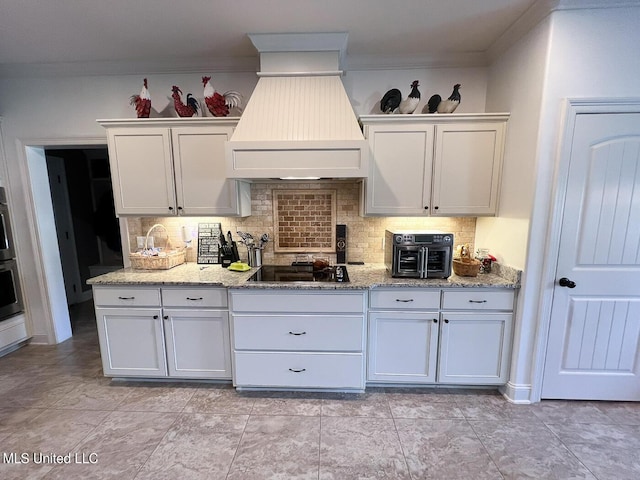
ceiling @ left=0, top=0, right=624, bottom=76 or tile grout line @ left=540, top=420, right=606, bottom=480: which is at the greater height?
ceiling @ left=0, top=0, right=624, bottom=76

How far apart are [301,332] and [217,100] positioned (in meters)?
1.94

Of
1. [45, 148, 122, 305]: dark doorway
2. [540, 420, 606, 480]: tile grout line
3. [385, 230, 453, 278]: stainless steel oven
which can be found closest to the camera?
[540, 420, 606, 480]: tile grout line

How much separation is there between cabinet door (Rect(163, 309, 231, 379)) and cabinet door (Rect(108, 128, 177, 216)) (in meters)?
0.89

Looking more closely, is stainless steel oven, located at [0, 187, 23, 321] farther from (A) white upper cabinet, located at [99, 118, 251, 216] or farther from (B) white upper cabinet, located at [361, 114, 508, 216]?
(B) white upper cabinet, located at [361, 114, 508, 216]

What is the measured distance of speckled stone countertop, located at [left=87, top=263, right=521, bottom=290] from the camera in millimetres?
2064

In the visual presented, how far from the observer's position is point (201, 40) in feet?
7.05

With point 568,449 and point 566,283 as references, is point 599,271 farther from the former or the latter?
point 568,449

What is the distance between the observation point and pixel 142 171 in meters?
2.37

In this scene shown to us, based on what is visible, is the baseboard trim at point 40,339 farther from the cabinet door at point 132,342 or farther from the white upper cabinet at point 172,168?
the white upper cabinet at point 172,168

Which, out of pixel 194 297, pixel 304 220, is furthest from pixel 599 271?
pixel 194 297

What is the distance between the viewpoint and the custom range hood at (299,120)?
1.99 meters

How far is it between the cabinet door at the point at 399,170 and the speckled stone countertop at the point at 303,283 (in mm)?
550

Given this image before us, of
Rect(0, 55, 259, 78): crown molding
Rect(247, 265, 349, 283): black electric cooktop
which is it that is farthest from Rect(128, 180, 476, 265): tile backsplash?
Rect(0, 55, 259, 78): crown molding

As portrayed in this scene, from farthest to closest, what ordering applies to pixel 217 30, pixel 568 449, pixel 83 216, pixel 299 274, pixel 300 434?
pixel 83 216 < pixel 299 274 < pixel 217 30 < pixel 300 434 < pixel 568 449
